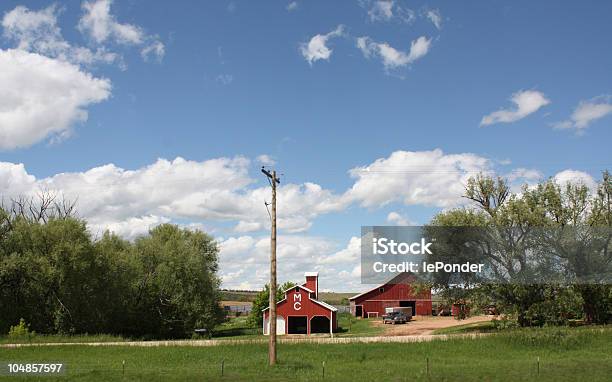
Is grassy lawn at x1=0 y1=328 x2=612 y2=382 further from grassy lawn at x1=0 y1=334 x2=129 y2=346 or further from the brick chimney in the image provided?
the brick chimney

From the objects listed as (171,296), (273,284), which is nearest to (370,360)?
(273,284)

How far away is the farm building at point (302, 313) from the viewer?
6375 cm

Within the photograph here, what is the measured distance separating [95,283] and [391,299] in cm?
4724

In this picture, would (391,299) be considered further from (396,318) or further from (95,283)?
(95,283)

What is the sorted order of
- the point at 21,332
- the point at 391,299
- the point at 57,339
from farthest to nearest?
the point at 391,299
the point at 21,332
the point at 57,339

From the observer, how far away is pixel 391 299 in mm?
87438

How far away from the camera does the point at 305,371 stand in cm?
2867

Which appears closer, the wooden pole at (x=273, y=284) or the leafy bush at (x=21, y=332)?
the wooden pole at (x=273, y=284)

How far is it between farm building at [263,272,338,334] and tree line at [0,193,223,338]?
8555mm

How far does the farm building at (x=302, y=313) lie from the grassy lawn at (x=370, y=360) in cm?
2361

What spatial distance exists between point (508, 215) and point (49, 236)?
4278 cm

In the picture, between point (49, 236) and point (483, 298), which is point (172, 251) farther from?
point (483, 298)

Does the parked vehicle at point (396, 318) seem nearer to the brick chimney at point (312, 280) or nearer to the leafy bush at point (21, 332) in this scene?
the brick chimney at point (312, 280)

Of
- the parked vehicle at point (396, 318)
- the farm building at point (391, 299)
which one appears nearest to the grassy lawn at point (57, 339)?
the parked vehicle at point (396, 318)
